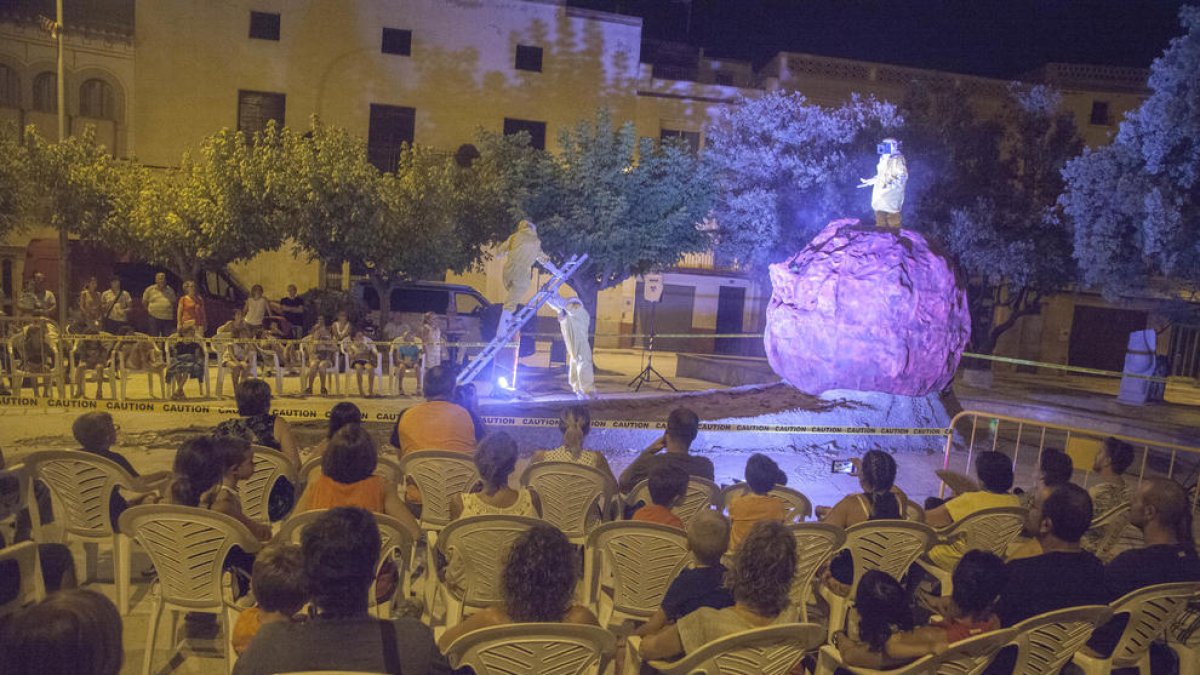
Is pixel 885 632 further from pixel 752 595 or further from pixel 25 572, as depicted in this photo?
pixel 25 572

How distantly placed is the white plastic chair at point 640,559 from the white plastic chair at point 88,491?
7.98 ft

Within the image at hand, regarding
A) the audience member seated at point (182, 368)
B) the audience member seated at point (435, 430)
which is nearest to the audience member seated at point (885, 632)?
the audience member seated at point (435, 430)

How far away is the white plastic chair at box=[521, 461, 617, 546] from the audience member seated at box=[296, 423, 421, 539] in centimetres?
94

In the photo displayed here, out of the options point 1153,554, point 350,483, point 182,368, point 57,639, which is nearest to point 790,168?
point 182,368

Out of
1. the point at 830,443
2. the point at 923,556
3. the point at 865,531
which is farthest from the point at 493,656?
the point at 830,443

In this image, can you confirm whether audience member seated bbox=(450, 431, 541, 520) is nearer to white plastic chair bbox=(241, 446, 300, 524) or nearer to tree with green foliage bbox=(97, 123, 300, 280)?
white plastic chair bbox=(241, 446, 300, 524)

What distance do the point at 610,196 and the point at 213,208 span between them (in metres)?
7.71

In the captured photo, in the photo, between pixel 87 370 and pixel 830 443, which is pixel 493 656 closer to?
pixel 830 443

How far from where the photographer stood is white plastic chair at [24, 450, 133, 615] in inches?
167

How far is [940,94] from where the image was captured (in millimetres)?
19672

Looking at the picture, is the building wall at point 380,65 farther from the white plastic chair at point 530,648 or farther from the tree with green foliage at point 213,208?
the white plastic chair at point 530,648

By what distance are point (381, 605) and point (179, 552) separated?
0.93m

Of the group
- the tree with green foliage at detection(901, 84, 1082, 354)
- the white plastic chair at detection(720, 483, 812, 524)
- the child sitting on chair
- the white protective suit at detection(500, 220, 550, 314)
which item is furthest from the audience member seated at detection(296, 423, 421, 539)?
the tree with green foliage at detection(901, 84, 1082, 354)

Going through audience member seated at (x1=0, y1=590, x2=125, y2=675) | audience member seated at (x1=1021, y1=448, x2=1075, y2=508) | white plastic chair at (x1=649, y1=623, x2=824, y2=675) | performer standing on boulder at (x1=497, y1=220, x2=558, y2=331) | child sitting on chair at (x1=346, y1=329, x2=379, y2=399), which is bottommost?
child sitting on chair at (x1=346, y1=329, x2=379, y2=399)
